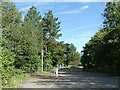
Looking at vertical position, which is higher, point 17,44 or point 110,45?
point 110,45

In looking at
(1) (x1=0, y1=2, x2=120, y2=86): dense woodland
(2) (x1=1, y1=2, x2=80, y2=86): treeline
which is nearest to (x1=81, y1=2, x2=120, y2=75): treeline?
(1) (x1=0, y1=2, x2=120, y2=86): dense woodland

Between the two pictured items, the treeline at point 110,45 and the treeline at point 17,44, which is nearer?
the treeline at point 17,44

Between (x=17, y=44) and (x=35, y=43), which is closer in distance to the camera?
(x=17, y=44)

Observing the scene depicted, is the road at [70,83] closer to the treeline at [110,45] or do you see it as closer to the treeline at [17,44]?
the treeline at [17,44]

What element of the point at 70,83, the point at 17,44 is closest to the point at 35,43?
the point at 17,44

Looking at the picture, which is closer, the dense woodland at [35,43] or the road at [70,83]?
the road at [70,83]

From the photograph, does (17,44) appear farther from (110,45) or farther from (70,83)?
(110,45)

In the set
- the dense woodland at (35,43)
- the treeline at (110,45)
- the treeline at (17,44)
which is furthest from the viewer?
the treeline at (110,45)

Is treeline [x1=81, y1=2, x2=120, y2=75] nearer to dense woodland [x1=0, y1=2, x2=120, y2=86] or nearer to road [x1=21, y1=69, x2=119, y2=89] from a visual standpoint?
dense woodland [x1=0, y1=2, x2=120, y2=86]

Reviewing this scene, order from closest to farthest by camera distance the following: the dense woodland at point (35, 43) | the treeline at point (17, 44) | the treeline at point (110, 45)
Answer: the treeline at point (17, 44)
the dense woodland at point (35, 43)
the treeline at point (110, 45)

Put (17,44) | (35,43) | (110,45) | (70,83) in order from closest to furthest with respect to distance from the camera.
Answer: (70,83), (17,44), (35,43), (110,45)

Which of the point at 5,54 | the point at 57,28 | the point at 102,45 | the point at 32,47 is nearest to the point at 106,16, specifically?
the point at 102,45

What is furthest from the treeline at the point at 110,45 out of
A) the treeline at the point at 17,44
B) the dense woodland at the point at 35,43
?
the treeline at the point at 17,44

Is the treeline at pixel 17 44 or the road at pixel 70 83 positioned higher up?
the treeline at pixel 17 44
